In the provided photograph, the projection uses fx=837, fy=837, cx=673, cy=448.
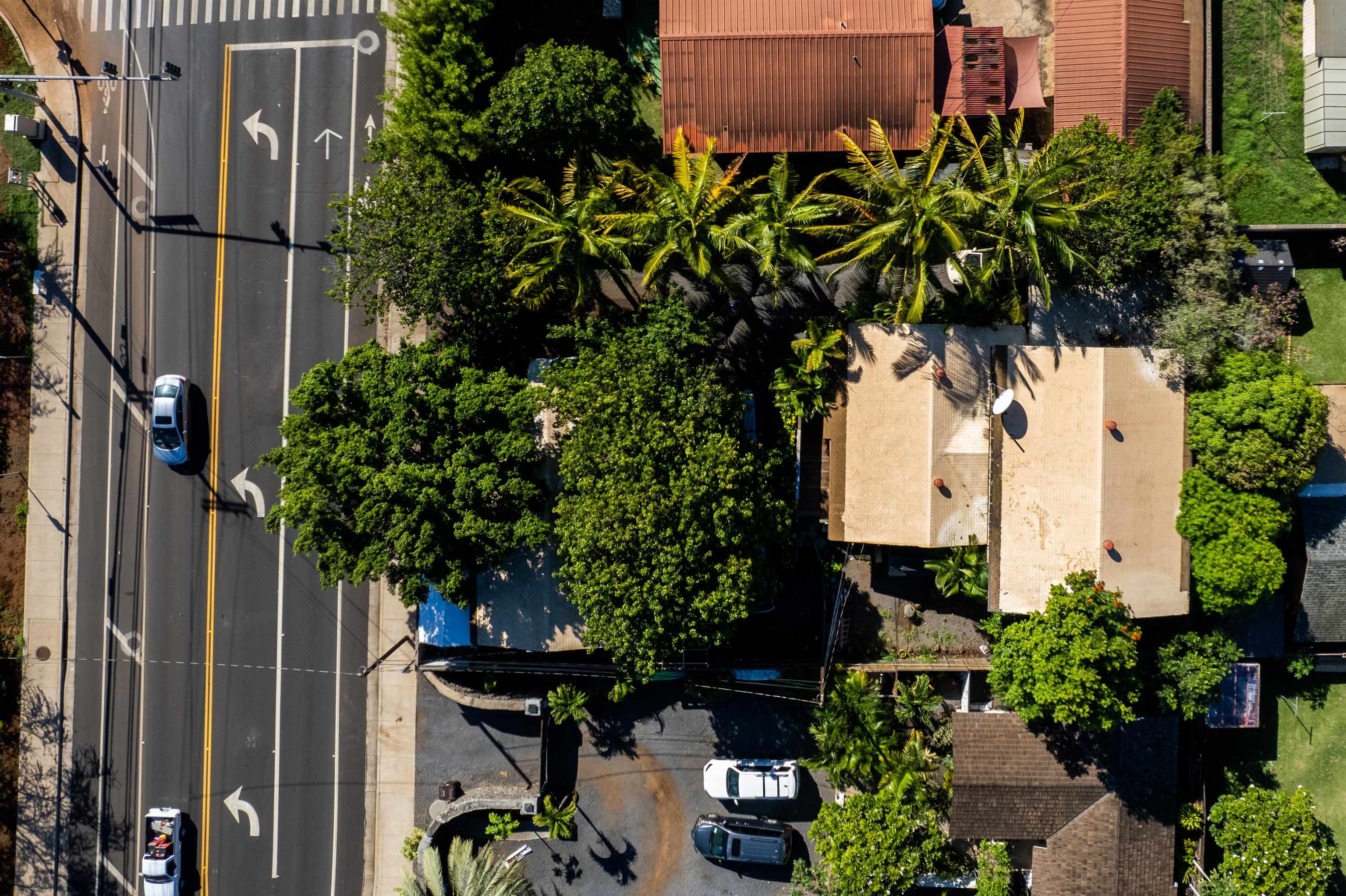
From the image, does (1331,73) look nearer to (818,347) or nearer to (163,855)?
(818,347)

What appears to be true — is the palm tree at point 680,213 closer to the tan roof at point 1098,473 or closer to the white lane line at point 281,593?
the tan roof at point 1098,473

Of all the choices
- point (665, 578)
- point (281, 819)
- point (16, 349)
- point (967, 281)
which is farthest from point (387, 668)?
point (967, 281)

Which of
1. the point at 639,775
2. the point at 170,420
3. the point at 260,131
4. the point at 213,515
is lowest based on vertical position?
the point at 639,775

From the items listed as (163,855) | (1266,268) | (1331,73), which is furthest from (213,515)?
(1331,73)

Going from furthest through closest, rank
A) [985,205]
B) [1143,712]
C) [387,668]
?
[387,668] < [1143,712] < [985,205]

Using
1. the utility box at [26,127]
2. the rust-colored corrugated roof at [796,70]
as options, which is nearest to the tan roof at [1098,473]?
the rust-colored corrugated roof at [796,70]

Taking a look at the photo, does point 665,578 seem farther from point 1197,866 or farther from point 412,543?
point 1197,866
